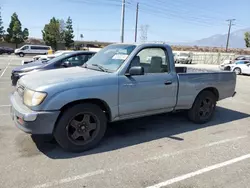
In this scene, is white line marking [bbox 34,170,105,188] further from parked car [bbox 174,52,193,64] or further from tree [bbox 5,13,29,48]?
→ tree [bbox 5,13,29,48]

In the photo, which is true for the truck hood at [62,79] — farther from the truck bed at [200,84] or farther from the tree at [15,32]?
the tree at [15,32]

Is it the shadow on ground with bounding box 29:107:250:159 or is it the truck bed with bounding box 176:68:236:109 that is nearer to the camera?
the shadow on ground with bounding box 29:107:250:159

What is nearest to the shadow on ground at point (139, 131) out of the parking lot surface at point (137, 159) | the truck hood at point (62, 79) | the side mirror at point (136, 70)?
the parking lot surface at point (137, 159)

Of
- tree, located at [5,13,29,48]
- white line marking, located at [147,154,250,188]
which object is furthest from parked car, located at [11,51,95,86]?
tree, located at [5,13,29,48]

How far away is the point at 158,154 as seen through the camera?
4.04 metres

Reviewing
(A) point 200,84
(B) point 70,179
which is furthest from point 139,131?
(B) point 70,179

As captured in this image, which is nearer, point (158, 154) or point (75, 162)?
point (75, 162)

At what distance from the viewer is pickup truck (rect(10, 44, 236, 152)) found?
3699mm

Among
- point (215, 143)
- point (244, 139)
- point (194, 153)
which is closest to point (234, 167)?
point (194, 153)

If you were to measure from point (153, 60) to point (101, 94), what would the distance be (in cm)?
146

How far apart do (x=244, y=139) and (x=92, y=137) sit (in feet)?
9.77

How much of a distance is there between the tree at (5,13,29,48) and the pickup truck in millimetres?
56983

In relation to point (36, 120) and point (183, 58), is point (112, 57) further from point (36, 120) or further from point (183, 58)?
point (183, 58)

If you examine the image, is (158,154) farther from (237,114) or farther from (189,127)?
(237,114)
